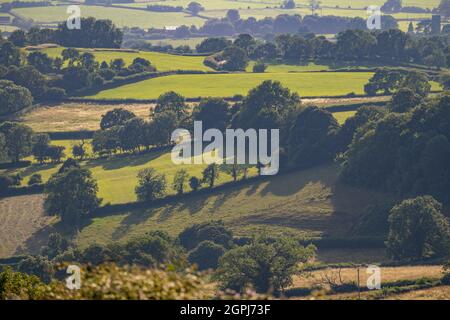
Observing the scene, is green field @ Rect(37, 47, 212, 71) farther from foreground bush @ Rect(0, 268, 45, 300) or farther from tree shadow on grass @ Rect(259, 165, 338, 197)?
foreground bush @ Rect(0, 268, 45, 300)

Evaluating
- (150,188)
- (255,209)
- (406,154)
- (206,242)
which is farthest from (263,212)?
(406,154)

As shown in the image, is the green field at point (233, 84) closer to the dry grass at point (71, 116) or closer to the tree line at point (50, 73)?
the tree line at point (50, 73)

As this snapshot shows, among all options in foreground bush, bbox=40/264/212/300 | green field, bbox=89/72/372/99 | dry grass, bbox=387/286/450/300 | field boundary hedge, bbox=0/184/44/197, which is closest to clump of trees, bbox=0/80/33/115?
green field, bbox=89/72/372/99

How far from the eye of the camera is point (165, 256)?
3024 inches

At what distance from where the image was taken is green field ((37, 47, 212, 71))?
163000 mm

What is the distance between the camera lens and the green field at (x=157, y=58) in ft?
535

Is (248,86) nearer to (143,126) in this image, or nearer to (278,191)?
(143,126)

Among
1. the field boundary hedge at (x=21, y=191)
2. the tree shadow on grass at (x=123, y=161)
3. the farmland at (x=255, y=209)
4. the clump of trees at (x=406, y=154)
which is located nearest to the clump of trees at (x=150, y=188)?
the farmland at (x=255, y=209)

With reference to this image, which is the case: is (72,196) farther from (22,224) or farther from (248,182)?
(248,182)

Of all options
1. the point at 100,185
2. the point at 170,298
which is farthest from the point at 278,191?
the point at 170,298

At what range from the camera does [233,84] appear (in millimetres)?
147000

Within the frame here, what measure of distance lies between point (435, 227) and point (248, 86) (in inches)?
2669

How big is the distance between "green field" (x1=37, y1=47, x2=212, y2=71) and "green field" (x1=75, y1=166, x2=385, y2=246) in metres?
Answer: 65.4

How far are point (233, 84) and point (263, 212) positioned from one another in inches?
2207
